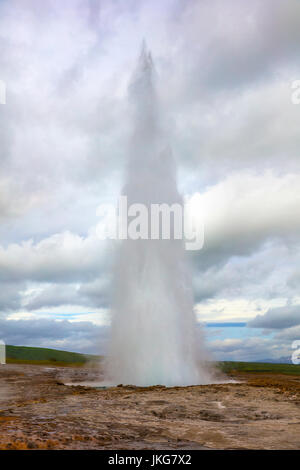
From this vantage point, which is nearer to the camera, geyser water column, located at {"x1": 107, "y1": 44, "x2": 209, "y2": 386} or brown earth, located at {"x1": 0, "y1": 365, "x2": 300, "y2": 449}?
brown earth, located at {"x1": 0, "y1": 365, "x2": 300, "y2": 449}

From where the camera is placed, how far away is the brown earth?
793 cm

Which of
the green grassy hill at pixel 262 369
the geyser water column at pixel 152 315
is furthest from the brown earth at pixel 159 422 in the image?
the green grassy hill at pixel 262 369

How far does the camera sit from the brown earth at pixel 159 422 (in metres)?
7.93

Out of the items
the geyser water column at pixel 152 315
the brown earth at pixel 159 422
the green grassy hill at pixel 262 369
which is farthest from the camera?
the green grassy hill at pixel 262 369

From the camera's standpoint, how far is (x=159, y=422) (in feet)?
36.7

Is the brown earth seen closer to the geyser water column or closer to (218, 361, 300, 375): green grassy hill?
the geyser water column

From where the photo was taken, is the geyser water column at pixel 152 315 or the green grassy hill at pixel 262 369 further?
the green grassy hill at pixel 262 369

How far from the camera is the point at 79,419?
422 inches

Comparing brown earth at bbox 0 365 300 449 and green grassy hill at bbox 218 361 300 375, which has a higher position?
brown earth at bbox 0 365 300 449

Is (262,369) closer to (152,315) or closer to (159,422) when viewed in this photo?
(152,315)

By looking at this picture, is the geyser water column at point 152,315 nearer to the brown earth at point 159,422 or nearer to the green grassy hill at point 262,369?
the brown earth at point 159,422

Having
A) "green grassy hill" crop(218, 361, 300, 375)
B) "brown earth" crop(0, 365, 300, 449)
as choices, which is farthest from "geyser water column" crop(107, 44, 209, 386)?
"green grassy hill" crop(218, 361, 300, 375)

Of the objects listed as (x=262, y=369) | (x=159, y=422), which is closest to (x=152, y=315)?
(x=159, y=422)
